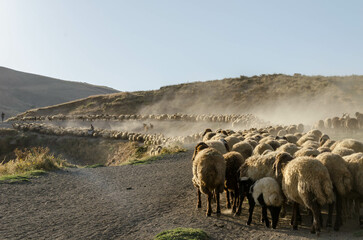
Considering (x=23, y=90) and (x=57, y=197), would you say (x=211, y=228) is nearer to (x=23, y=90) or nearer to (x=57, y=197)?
(x=57, y=197)

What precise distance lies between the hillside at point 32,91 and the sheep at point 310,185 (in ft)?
313

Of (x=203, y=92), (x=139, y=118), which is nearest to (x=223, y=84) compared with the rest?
(x=203, y=92)

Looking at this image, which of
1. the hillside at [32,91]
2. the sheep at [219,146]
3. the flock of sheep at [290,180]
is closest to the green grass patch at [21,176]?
the sheep at [219,146]

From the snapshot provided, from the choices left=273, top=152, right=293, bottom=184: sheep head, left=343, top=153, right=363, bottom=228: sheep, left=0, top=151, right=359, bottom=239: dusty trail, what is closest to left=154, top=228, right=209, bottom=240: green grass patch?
left=0, top=151, right=359, bottom=239: dusty trail

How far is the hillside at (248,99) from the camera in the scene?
4194 cm

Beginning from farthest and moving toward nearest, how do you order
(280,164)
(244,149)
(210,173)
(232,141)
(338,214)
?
(232,141)
(244,149)
(210,173)
(280,164)
(338,214)

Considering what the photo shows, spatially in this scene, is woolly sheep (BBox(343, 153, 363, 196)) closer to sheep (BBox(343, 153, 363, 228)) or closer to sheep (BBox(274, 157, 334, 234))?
sheep (BBox(343, 153, 363, 228))

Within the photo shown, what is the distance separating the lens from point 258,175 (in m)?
7.68

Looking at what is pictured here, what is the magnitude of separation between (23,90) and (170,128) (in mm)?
98175

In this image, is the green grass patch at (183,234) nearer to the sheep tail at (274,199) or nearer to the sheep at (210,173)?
the sheep at (210,173)

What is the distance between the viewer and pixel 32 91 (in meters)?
119

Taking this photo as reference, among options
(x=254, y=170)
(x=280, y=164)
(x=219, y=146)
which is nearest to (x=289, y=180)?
(x=280, y=164)

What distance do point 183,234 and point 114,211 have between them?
275cm

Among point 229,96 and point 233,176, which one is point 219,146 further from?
point 229,96
